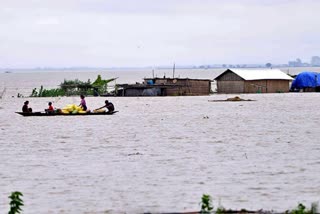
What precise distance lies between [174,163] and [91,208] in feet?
16.8

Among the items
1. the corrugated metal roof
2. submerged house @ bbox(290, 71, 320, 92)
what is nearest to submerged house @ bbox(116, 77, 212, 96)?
the corrugated metal roof

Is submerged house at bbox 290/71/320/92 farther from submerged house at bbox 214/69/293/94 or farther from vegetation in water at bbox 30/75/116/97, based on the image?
vegetation in water at bbox 30/75/116/97

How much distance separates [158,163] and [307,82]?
37.9 m

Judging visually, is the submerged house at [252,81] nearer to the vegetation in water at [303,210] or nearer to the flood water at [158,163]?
the flood water at [158,163]

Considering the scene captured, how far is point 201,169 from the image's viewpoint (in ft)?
50.2

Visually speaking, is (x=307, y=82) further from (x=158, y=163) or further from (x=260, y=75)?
(x=158, y=163)

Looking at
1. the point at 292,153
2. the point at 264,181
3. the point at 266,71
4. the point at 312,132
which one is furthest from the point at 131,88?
the point at 264,181

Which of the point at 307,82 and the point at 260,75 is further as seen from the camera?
the point at 307,82

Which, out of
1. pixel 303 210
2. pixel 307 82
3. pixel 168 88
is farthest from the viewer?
pixel 307 82

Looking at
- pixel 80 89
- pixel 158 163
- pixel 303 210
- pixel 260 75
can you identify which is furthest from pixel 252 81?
pixel 303 210

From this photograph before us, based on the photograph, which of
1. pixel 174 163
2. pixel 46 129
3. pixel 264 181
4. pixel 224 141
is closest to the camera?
pixel 264 181

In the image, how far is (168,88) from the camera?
50.6 m

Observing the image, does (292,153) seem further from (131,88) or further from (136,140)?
(131,88)

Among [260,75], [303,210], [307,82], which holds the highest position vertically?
[260,75]
